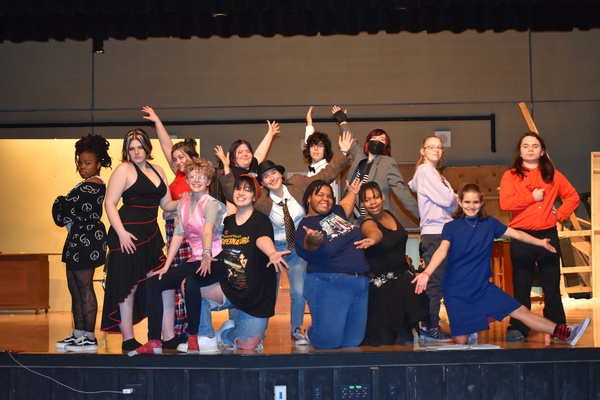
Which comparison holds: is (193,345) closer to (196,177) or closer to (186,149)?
(196,177)

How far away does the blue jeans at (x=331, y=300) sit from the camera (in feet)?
17.2

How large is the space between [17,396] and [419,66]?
794 centimetres

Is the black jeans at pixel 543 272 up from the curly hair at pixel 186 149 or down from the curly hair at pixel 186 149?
down

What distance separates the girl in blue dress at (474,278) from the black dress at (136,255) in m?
1.78

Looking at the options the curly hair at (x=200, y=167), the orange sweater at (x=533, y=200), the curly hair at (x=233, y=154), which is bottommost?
the orange sweater at (x=533, y=200)

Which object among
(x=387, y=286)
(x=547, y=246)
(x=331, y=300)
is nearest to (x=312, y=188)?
(x=331, y=300)

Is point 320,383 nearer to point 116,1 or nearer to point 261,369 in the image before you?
point 261,369

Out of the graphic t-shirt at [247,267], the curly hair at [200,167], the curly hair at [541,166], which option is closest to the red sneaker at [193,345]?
the graphic t-shirt at [247,267]

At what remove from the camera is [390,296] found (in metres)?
5.52

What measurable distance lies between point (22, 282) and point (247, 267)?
515 cm

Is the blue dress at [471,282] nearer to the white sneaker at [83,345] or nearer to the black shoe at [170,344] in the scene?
the black shoe at [170,344]

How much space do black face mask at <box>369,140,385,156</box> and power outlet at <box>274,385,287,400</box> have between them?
6.24 feet

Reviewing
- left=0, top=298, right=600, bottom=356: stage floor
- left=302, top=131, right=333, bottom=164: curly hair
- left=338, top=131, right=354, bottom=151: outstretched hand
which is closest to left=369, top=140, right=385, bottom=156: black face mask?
left=338, top=131, right=354, bottom=151: outstretched hand

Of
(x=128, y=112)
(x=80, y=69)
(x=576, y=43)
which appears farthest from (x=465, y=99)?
(x=80, y=69)
